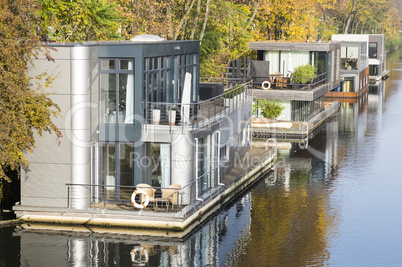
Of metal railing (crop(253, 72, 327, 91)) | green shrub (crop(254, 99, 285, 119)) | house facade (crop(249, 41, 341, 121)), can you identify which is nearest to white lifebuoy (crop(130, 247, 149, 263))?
house facade (crop(249, 41, 341, 121))

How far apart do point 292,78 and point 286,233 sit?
32.3 m

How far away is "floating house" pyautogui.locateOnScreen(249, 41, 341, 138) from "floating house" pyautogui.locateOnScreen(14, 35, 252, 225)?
27.2 m

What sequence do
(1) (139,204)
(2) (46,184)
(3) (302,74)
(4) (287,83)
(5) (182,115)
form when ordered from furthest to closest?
(3) (302,74)
(4) (287,83)
(5) (182,115)
(2) (46,184)
(1) (139,204)

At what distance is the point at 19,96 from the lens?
29.2 m

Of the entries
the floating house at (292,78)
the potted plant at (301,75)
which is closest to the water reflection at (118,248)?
the floating house at (292,78)

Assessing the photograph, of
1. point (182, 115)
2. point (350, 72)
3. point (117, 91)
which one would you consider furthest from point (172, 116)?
point (350, 72)

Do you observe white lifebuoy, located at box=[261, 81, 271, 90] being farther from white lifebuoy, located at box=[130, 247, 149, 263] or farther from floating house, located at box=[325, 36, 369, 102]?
white lifebuoy, located at box=[130, 247, 149, 263]

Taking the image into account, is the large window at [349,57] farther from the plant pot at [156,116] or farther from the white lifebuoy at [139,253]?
the white lifebuoy at [139,253]

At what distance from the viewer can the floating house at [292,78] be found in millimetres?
61844

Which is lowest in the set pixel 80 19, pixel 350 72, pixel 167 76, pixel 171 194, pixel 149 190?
pixel 171 194

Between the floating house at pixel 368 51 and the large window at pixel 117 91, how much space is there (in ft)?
205

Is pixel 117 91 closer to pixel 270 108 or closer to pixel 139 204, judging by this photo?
pixel 139 204

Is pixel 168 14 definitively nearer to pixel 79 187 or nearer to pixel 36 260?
pixel 79 187

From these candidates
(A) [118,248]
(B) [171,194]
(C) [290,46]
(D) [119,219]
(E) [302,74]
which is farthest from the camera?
(C) [290,46]
